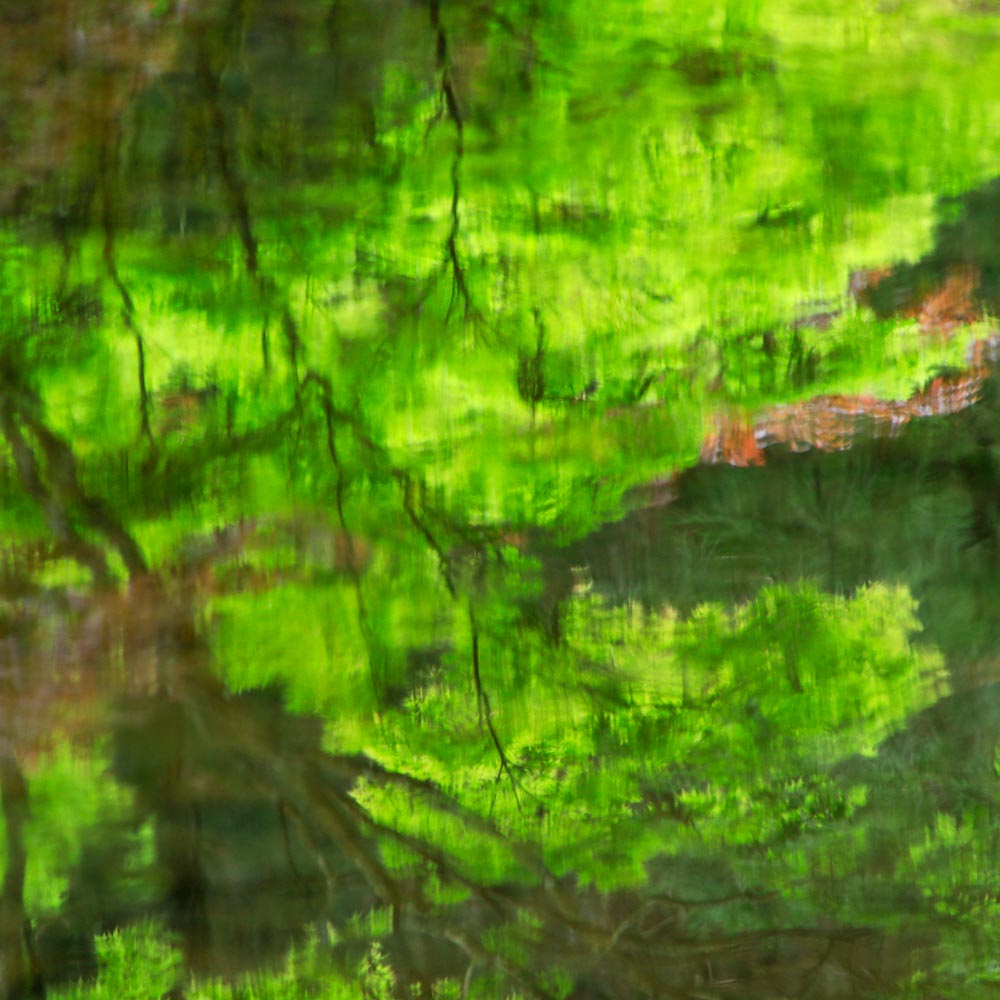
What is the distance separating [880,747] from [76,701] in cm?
87

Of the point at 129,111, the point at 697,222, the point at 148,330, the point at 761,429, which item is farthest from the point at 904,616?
the point at 129,111

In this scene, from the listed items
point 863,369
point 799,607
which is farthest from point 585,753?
point 863,369

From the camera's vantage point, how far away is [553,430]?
3.47 feet

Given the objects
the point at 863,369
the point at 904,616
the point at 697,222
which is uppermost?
the point at 697,222

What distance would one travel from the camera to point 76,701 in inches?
40.5

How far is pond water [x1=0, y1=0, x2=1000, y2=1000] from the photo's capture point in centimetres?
105

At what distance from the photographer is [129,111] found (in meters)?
1.06

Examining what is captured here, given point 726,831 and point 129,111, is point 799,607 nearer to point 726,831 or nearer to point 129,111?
point 726,831

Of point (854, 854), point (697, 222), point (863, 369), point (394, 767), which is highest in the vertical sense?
point (697, 222)

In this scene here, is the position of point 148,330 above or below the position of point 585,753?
above

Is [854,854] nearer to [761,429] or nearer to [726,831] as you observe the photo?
[726,831]

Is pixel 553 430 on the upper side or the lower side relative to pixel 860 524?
upper

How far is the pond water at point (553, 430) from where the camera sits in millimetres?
1046

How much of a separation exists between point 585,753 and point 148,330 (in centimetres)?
66
